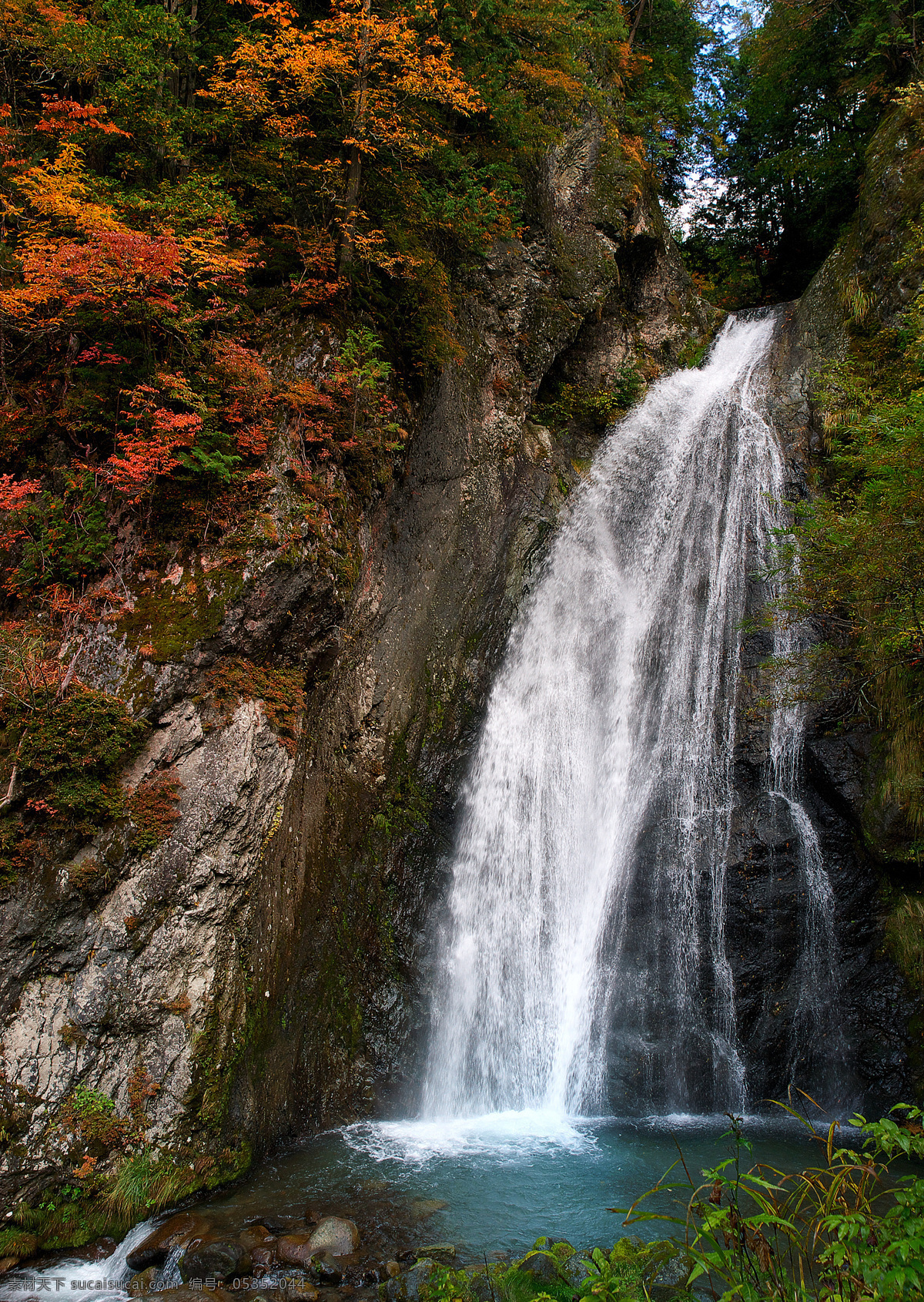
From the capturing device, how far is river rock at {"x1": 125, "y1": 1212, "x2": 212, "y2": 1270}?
4441 millimetres

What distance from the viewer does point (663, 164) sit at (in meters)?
20.0

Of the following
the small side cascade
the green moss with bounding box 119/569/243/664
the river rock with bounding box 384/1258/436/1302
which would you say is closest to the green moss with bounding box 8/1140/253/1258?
the river rock with bounding box 384/1258/436/1302

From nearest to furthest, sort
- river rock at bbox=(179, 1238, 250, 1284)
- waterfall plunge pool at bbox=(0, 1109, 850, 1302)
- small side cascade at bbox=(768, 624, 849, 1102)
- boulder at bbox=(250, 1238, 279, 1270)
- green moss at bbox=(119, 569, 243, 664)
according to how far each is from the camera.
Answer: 1. river rock at bbox=(179, 1238, 250, 1284)
2. boulder at bbox=(250, 1238, 279, 1270)
3. waterfall plunge pool at bbox=(0, 1109, 850, 1302)
4. green moss at bbox=(119, 569, 243, 664)
5. small side cascade at bbox=(768, 624, 849, 1102)

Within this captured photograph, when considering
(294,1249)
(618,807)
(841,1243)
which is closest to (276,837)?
(294,1249)

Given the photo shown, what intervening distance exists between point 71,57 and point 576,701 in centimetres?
954

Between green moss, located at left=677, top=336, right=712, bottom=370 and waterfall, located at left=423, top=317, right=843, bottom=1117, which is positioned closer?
waterfall, located at left=423, top=317, right=843, bottom=1117

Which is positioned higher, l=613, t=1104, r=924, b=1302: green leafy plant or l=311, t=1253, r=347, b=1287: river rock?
l=613, t=1104, r=924, b=1302: green leafy plant

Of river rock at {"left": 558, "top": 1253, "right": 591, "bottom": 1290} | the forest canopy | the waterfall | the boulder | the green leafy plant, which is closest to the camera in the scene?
the green leafy plant

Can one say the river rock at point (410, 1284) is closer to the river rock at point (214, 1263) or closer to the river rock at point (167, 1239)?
the river rock at point (214, 1263)

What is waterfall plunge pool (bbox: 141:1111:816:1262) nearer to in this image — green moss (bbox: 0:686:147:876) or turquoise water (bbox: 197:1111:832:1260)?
turquoise water (bbox: 197:1111:832:1260)

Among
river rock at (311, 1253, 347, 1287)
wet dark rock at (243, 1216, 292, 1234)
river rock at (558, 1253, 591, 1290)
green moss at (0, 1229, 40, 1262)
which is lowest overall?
river rock at (311, 1253, 347, 1287)

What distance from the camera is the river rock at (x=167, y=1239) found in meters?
4.44

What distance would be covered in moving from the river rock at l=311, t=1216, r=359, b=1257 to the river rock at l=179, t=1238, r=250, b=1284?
1.50 feet

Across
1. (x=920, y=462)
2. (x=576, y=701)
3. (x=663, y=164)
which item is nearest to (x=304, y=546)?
(x=576, y=701)
